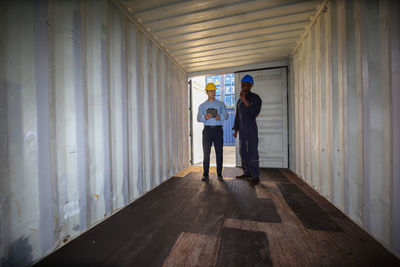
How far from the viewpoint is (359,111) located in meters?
1.84

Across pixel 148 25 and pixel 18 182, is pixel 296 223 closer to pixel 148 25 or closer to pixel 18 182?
pixel 18 182

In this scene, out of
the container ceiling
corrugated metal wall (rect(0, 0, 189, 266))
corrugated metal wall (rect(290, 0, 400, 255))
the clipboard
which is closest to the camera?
corrugated metal wall (rect(0, 0, 189, 266))

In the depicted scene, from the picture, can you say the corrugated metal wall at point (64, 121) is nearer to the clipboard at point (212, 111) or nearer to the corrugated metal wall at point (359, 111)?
the clipboard at point (212, 111)

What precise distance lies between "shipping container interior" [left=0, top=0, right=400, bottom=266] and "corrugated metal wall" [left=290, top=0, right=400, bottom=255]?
0.04 ft

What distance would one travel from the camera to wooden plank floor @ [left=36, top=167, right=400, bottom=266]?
137cm

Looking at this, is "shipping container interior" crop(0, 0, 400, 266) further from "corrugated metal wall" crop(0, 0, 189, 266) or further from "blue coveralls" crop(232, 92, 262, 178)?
"blue coveralls" crop(232, 92, 262, 178)

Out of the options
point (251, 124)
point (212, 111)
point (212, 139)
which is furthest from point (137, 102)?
point (251, 124)

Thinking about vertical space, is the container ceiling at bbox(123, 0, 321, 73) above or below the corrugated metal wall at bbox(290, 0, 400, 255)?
above

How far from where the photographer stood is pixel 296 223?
192 centimetres

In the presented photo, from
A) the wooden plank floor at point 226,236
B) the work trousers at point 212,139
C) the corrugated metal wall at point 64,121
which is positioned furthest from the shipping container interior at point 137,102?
the work trousers at point 212,139

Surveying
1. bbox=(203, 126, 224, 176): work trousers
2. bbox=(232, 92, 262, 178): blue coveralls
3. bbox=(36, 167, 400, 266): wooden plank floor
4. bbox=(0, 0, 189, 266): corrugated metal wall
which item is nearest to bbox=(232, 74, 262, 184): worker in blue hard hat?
bbox=(232, 92, 262, 178): blue coveralls

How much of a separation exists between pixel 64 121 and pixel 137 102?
1272mm

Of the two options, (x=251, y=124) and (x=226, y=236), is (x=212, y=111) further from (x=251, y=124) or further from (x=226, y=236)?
(x=226, y=236)

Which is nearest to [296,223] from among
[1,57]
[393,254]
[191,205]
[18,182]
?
[393,254]
